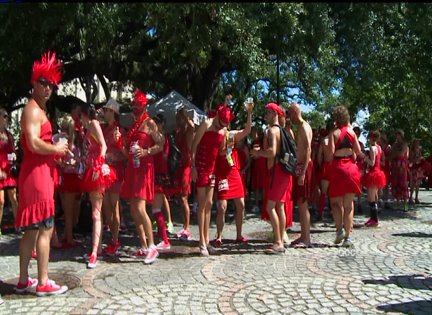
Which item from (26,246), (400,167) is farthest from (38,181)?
(400,167)

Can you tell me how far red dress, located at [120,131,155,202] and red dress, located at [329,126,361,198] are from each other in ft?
8.62

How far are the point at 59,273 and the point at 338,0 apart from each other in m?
6.73

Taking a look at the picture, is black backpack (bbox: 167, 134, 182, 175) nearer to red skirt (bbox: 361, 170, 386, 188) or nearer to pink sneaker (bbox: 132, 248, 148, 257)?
pink sneaker (bbox: 132, 248, 148, 257)

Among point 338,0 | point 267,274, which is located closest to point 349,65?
point 338,0

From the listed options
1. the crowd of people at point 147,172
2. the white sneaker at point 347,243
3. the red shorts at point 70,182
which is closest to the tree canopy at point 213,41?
the crowd of people at point 147,172

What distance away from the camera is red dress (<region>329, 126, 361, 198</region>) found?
7.13 meters

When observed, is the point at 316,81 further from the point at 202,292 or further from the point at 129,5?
the point at 202,292

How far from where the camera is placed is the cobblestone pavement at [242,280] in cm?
443

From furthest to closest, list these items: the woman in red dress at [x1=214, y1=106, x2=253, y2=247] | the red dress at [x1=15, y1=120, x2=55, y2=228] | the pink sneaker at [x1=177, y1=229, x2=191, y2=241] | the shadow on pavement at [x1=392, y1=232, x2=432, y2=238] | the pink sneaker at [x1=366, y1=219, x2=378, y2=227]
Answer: the pink sneaker at [x1=366, y1=219, x2=378, y2=227], the shadow on pavement at [x1=392, y1=232, x2=432, y2=238], the pink sneaker at [x1=177, y1=229, x2=191, y2=241], the woman in red dress at [x1=214, y1=106, x2=253, y2=247], the red dress at [x1=15, y1=120, x2=55, y2=228]

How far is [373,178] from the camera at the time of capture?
31.3 ft

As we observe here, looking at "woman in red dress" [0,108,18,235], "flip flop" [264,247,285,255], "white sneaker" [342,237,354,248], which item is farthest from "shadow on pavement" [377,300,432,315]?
"woman in red dress" [0,108,18,235]

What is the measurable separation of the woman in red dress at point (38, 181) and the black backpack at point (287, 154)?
296cm

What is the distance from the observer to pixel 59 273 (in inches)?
221

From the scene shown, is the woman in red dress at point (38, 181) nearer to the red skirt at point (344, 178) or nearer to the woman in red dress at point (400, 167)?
the red skirt at point (344, 178)
